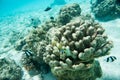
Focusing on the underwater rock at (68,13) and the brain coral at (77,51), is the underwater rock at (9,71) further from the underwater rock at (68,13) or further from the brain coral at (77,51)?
the underwater rock at (68,13)

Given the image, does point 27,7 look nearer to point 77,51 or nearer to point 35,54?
point 35,54

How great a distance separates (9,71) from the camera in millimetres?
7012

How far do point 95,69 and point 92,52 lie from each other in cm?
116

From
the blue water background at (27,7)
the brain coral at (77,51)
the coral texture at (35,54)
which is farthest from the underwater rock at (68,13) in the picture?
the blue water background at (27,7)

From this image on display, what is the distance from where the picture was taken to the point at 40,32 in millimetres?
7852

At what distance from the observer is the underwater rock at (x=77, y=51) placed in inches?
183

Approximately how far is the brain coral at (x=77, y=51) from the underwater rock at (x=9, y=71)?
2326 mm

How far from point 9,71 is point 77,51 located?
3402 mm

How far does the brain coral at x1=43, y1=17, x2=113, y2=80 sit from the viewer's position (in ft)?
15.2

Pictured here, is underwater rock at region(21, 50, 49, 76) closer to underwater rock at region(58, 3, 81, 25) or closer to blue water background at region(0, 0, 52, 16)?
underwater rock at region(58, 3, 81, 25)

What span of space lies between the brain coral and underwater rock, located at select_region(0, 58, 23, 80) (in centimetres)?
233

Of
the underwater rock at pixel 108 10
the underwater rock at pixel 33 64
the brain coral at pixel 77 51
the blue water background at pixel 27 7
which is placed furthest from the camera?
the blue water background at pixel 27 7

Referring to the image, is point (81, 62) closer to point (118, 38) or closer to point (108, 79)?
point (108, 79)

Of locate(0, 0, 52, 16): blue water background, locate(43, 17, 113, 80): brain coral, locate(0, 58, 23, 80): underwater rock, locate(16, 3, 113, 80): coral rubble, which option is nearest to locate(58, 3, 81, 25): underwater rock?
locate(0, 58, 23, 80): underwater rock
